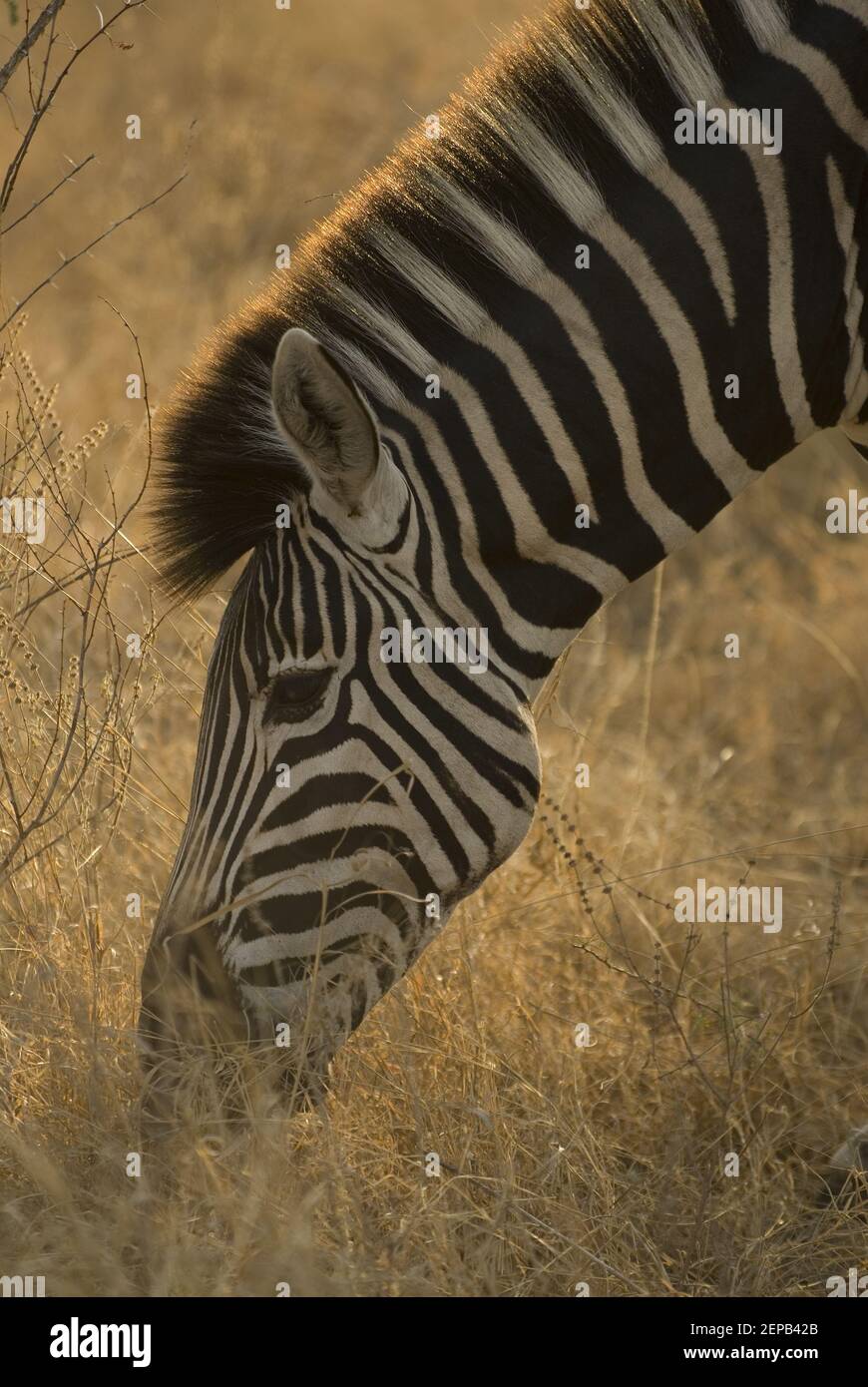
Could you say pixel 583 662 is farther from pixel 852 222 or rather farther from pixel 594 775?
pixel 852 222

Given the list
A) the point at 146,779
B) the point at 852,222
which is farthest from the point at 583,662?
the point at 852,222

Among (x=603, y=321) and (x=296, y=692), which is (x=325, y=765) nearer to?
(x=296, y=692)

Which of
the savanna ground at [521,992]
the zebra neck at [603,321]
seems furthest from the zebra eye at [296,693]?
the savanna ground at [521,992]

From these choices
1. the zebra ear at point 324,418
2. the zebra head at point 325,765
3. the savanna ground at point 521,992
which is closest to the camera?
the zebra ear at point 324,418

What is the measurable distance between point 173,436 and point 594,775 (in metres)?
3.23

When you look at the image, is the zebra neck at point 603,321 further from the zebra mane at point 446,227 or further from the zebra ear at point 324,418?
the zebra ear at point 324,418

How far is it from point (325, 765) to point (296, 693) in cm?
18

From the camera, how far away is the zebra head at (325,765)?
3477 mm

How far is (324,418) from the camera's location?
3.35 m

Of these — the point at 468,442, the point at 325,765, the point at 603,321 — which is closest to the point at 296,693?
the point at 325,765

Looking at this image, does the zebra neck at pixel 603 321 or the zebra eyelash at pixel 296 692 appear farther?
the zebra neck at pixel 603 321

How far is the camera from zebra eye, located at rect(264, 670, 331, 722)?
11.5 feet

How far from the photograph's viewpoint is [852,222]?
387cm

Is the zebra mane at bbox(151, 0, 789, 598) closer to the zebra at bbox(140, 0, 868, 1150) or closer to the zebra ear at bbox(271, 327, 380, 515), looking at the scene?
the zebra at bbox(140, 0, 868, 1150)
